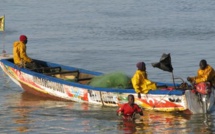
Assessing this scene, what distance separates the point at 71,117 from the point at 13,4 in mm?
28855

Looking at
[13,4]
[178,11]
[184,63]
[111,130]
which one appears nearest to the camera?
[111,130]

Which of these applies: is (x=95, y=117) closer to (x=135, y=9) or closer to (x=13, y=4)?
(x=135, y=9)

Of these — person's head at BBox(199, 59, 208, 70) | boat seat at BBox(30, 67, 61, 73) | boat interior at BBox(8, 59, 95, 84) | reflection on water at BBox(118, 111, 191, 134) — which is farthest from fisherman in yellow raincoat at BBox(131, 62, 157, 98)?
boat seat at BBox(30, 67, 61, 73)

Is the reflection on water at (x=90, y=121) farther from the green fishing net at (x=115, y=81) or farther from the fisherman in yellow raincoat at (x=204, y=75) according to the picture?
the fisherman in yellow raincoat at (x=204, y=75)

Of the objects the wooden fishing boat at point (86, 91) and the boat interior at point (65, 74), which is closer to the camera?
the wooden fishing boat at point (86, 91)

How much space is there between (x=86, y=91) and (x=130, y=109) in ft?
8.53

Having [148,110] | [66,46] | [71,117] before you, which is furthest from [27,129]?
[66,46]

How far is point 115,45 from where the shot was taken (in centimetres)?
3016

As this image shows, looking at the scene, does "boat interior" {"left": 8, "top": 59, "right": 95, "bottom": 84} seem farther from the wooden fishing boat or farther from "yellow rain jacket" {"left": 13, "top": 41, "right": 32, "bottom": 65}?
"yellow rain jacket" {"left": 13, "top": 41, "right": 32, "bottom": 65}

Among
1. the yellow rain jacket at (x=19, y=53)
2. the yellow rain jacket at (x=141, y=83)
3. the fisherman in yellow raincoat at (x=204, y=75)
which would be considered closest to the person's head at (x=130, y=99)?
the yellow rain jacket at (x=141, y=83)

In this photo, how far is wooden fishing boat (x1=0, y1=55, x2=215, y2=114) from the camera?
17.2 m

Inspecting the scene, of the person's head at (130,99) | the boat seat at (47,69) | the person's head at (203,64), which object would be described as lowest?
the person's head at (130,99)

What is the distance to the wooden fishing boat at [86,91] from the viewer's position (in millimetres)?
17172

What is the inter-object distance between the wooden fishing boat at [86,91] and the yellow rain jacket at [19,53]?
0.80 ft
